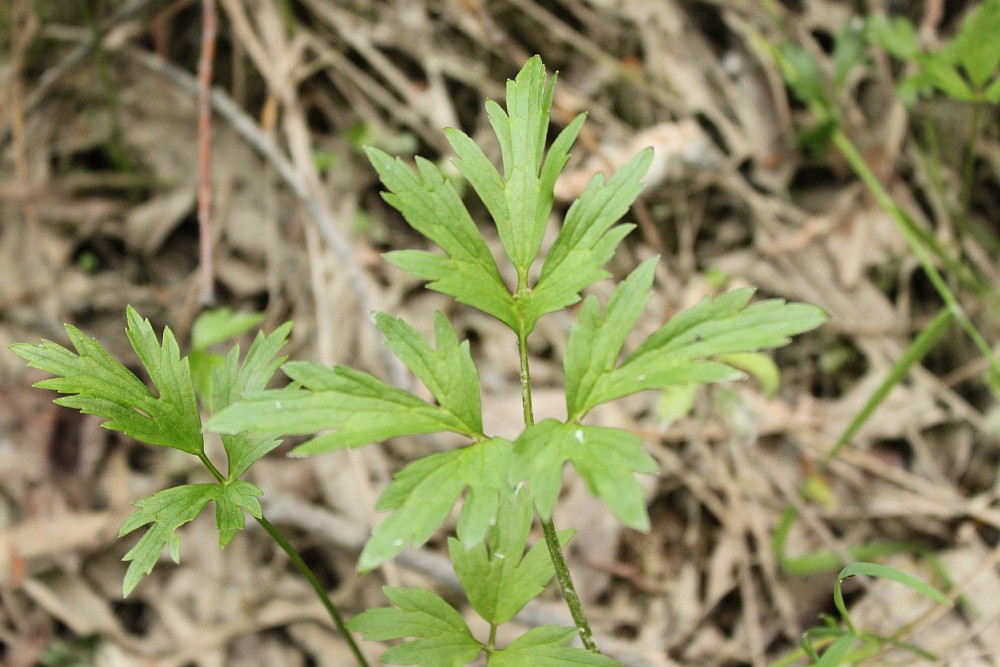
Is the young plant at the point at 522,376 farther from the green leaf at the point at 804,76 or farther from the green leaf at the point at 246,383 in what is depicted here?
the green leaf at the point at 804,76

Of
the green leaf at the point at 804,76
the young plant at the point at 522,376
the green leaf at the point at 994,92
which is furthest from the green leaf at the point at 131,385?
the green leaf at the point at 804,76

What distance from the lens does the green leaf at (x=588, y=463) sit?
1.00 metres

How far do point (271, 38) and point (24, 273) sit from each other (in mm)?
1319

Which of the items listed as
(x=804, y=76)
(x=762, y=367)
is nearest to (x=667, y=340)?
(x=762, y=367)

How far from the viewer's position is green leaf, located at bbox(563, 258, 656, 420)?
1186 millimetres

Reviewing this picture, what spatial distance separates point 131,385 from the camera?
127cm

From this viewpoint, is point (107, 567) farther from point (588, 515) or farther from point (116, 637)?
point (588, 515)

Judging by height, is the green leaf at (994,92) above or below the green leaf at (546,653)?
above

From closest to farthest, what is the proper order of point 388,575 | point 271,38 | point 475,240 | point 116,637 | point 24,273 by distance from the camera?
1. point 475,240
2. point 388,575
3. point 116,637
4. point 24,273
5. point 271,38

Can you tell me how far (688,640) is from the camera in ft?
7.63

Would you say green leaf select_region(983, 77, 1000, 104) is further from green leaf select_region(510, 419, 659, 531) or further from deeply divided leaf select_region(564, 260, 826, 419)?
green leaf select_region(510, 419, 659, 531)

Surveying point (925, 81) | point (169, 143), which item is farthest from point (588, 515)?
point (169, 143)

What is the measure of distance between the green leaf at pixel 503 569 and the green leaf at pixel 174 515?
13.3 inches

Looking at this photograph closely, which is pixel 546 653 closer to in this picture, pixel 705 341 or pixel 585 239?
pixel 705 341
